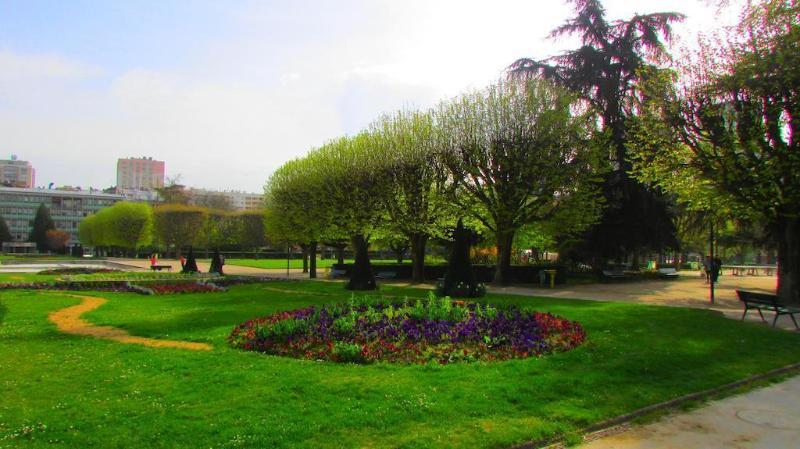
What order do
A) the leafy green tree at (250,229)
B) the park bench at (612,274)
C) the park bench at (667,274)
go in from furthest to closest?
1. the leafy green tree at (250,229)
2. the park bench at (667,274)
3. the park bench at (612,274)

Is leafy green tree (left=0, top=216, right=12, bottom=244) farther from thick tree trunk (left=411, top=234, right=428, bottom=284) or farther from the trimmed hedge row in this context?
thick tree trunk (left=411, top=234, right=428, bottom=284)

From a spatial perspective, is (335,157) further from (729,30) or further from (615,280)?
(729,30)

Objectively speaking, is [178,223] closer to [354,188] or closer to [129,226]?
[129,226]

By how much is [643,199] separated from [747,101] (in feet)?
41.5

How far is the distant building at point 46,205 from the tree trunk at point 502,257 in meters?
117

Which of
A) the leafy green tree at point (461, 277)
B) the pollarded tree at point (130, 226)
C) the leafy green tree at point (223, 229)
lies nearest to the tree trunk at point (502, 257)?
the leafy green tree at point (461, 277)

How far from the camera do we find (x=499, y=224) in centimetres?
2694

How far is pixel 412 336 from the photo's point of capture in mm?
9352

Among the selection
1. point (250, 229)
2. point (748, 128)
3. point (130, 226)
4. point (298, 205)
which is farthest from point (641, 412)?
point (130, 226)

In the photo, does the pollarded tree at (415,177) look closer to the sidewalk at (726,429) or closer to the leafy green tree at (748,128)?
the leafy green tree at (748,128)

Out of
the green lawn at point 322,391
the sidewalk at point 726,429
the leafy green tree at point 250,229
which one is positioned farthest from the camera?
the leafy green tree at point 250,229

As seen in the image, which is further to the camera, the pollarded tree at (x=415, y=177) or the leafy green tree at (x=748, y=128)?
the pollarded tree at (x=415, y=177)

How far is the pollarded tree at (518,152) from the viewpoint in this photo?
25.7 meters

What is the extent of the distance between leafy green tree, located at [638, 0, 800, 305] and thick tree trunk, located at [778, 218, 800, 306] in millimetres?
29
